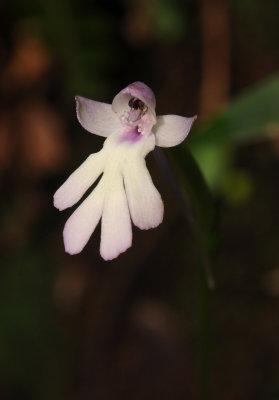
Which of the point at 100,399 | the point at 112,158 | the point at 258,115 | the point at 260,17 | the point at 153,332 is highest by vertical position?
the point at 260,17

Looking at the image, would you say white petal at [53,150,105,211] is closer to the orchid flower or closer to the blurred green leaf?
the orchid flower

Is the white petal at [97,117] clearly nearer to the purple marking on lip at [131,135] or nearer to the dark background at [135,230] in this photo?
the purple marking on lip at [131,135]

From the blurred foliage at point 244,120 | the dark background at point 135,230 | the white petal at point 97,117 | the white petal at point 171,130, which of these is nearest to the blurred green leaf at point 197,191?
the white petal at point 171,130

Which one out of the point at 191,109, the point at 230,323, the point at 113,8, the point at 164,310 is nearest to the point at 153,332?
the point at 164,310

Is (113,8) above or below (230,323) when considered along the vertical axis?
above

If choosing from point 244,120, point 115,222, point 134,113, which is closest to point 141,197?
point 115,222

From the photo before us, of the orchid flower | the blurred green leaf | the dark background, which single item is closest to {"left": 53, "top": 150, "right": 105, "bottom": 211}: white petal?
the orchid flower

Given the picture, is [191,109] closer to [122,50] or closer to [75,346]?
[122,50]

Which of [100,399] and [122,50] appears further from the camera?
[122,50]
